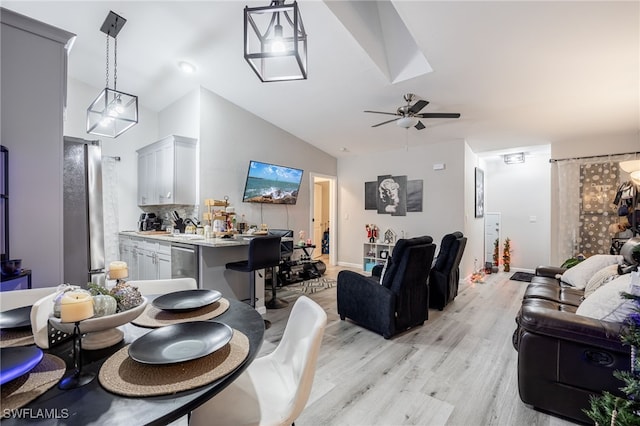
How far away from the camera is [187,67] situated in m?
3.83

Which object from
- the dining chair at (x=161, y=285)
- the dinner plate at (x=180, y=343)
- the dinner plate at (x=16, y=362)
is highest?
the dinner plate at (x=16, y=362)

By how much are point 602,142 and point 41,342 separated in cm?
665

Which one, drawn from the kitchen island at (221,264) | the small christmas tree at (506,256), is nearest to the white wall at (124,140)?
the kitchen island at (221,264)

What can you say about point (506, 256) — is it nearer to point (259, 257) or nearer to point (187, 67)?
point (259, 257)

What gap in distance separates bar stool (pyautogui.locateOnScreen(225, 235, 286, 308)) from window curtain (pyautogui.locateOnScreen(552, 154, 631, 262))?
489cm

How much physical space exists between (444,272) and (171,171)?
4.11 meters

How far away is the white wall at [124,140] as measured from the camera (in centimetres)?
426

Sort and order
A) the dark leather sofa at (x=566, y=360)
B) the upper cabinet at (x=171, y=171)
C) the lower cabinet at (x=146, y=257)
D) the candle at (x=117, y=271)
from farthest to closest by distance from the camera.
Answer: the upper cabinet at (x=171, y=171) → the lower cabinet at (x=146, y=257) → the dark leather sofa at (x=566, y=360) → the candle at (x=117, y=271)

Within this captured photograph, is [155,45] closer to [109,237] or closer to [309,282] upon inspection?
[109,237]

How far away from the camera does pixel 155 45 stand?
3.46m

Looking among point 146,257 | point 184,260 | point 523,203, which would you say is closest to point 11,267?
point 184,260

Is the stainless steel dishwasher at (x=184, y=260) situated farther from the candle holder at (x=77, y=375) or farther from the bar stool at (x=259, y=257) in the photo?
the candle holder at (x=77, y=375)

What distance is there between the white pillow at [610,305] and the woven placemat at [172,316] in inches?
86.7

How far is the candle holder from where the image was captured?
0.75 meters
